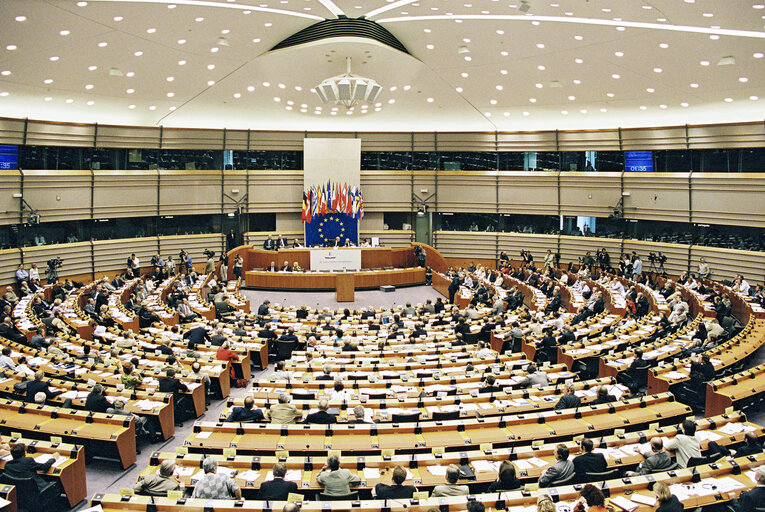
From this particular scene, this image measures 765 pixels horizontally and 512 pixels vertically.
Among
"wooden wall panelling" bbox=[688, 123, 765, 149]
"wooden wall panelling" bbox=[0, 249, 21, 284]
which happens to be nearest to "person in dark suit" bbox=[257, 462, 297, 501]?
"wooden wall panelling" bbox=[0, 249, 21, 284]

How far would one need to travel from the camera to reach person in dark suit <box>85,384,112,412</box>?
29.7 ft

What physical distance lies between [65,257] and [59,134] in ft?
18.3

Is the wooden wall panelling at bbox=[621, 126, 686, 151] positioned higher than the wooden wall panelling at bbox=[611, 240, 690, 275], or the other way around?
the wooden wall panelling at bbox=[621, 126, 686, 151]

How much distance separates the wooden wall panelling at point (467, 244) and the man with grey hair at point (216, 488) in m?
26.5

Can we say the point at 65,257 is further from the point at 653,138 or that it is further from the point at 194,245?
the point at 653,138

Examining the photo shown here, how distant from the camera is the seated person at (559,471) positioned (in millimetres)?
6562

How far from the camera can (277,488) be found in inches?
249

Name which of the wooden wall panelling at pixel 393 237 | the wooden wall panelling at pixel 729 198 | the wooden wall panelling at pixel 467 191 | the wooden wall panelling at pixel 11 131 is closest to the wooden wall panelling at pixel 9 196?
the wooden wall panelling at pixel 11 131

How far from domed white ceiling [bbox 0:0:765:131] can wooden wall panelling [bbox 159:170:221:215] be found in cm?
300

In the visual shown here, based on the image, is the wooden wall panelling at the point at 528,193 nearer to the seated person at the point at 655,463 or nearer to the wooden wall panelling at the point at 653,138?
the wooden wall panelling at the point at 653,138

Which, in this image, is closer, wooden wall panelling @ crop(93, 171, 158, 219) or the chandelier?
the chandelier

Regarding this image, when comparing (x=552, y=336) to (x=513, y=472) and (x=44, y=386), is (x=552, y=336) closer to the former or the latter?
(x=513, y=472)

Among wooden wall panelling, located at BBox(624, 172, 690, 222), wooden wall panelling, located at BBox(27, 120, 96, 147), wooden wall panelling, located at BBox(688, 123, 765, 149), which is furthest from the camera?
wooden wall panelling, located at BBox(624, 172, 690, 222)

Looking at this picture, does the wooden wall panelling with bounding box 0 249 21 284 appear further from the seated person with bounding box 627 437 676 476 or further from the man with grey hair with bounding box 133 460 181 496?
the seated person with bounding box 627 437 676 476
